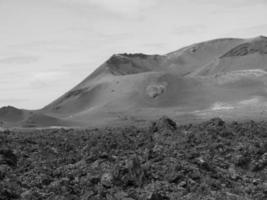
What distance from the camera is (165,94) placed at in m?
96.9

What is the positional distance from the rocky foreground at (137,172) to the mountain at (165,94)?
4245 centimetres

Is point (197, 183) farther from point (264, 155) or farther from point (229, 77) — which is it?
point (229, 77)

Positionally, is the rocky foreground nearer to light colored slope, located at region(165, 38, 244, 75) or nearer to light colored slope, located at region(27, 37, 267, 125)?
light colored slope, located at region(27, 37, 267, 125)

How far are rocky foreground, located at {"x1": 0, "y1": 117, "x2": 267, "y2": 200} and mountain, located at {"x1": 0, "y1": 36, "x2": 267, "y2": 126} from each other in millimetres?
42447

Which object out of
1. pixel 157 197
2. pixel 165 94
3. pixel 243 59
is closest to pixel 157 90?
pixel 165 94

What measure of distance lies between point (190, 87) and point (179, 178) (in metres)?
83.0

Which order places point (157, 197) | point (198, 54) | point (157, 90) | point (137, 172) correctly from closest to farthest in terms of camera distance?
point (157, 197), point (137, 172), point (157, 90), point (198, 54)

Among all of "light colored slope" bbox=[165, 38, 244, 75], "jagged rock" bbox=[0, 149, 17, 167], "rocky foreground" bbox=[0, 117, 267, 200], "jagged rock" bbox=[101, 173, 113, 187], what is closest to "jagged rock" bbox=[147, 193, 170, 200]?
"rocky foreground" bbox=[0, 117, 267, 200]

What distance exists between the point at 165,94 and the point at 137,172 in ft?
262

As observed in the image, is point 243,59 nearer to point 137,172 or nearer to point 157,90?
point 157,90

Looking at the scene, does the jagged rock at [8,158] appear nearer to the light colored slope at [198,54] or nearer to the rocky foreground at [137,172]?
the rocky foreground at [137,172]

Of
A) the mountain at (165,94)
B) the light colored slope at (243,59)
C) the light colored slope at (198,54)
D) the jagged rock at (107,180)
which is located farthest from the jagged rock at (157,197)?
the light colored slope at (198,54)

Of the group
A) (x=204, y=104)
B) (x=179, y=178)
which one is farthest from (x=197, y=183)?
(x=204, y=104)

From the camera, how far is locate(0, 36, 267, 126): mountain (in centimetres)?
7769
